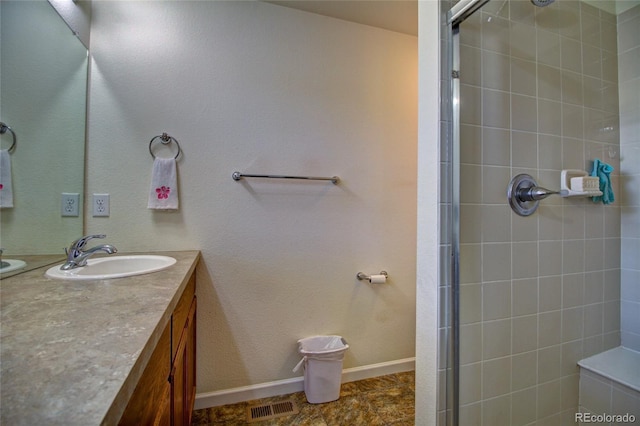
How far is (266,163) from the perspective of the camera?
1.64 meters

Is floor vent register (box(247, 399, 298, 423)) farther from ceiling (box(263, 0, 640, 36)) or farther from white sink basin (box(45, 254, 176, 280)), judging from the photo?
ceiling (box(263, 0, 640, 36))

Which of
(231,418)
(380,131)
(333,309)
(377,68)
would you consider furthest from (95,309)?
(377,68)

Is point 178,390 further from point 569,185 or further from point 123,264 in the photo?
point 569,185

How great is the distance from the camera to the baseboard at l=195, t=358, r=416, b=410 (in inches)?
59.6

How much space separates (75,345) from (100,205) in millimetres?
1218

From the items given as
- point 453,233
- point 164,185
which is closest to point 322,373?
point 453,233

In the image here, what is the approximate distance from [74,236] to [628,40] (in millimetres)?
2826

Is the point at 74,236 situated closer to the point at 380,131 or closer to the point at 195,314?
the point at 195,314

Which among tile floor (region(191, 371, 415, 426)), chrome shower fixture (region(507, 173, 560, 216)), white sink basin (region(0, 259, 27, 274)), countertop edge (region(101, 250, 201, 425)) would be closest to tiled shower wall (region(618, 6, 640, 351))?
chrome shower fixture (region(507, 173, 560, 216))

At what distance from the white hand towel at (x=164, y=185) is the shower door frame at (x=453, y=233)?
53.1 inches

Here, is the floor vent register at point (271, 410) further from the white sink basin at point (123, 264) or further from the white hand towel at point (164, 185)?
the white hand towel at point (164, 185)

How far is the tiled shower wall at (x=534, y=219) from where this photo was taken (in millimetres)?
1021

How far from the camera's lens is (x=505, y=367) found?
106cm

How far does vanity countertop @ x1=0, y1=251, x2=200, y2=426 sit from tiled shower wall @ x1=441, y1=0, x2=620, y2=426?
39.4 inches
